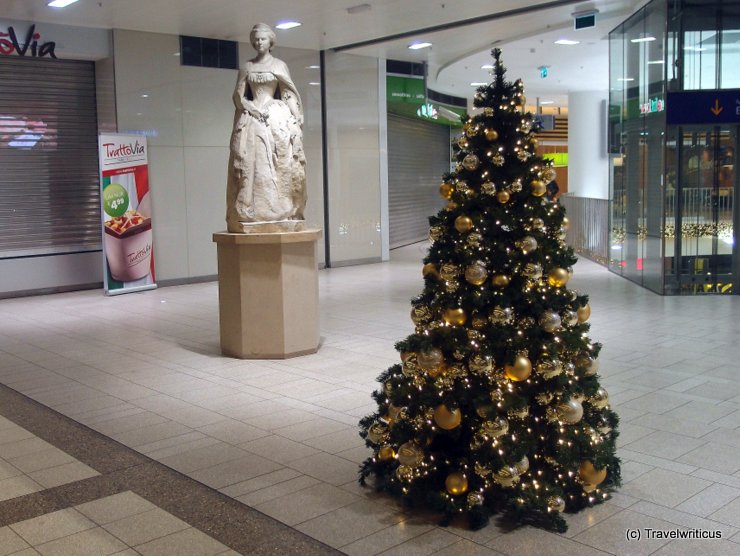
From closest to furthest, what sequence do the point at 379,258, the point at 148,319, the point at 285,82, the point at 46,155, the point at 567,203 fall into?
the point at 285,82, the point at 148,319, the point at 46,155, the point at 379,258, the point at 567,203

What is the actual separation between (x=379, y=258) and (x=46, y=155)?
21.2ft

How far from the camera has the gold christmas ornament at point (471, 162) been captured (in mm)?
3814

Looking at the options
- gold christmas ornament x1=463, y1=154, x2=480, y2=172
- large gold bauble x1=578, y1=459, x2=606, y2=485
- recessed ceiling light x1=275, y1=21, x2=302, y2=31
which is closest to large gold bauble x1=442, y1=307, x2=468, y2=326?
gold christmas ornament x1=463, y1=154, x2=480, y2=172

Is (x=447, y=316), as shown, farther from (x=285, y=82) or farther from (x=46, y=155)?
(x=46, y=155)

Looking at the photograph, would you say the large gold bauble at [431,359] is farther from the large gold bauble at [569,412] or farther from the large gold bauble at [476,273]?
the large gold bauble at [569,412]

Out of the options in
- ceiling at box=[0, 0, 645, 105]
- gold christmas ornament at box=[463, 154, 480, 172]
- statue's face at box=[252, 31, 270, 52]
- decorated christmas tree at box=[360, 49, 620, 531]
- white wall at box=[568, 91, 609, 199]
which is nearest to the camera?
decorated christmas tree at box=[360, 49, 620, 531]

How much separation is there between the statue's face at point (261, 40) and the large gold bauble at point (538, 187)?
14.0 ft

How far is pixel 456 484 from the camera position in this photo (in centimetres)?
372

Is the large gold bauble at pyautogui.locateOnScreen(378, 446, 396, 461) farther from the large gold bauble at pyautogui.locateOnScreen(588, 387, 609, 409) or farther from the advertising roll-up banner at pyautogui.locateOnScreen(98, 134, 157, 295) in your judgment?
the advertising roll-up banner at pyautogui.locateOnScreen(98, 134, 157, 295)

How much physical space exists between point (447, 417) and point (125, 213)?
9149 mm

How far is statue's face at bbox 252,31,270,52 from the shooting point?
7.34 metres

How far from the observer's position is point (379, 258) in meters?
16.1

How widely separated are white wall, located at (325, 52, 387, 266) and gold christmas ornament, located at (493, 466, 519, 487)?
38.1 ft

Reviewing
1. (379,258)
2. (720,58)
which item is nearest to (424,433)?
(720,58)
